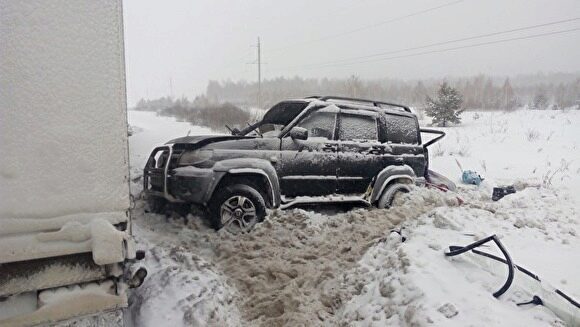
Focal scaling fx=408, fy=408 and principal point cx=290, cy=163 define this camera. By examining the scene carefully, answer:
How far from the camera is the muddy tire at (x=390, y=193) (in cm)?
668

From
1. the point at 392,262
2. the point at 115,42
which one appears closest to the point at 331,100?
the point at 392,262

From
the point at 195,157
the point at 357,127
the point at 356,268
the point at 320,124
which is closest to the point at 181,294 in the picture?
the point at 356,268

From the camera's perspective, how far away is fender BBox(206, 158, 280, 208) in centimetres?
537

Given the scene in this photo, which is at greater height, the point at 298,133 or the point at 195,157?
the point at 298,133

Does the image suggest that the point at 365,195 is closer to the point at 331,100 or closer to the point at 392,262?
the point at 331,100

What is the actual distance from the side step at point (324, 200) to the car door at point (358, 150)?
0.33 feet

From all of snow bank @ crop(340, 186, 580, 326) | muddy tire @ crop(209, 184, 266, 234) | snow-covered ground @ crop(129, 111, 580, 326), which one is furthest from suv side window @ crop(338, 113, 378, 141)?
snow bank @ crop(340, 186, 580, 326)

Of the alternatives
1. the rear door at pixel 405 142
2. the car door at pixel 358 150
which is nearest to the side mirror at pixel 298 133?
the car door at pixel 358 150

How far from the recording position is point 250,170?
5527 millimetres

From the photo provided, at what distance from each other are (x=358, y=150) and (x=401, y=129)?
115cm

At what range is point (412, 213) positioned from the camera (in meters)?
5.57

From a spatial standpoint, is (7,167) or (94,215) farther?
(94,215)

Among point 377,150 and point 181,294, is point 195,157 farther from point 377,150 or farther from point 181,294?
point 377,150

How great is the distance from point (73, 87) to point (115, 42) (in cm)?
27
